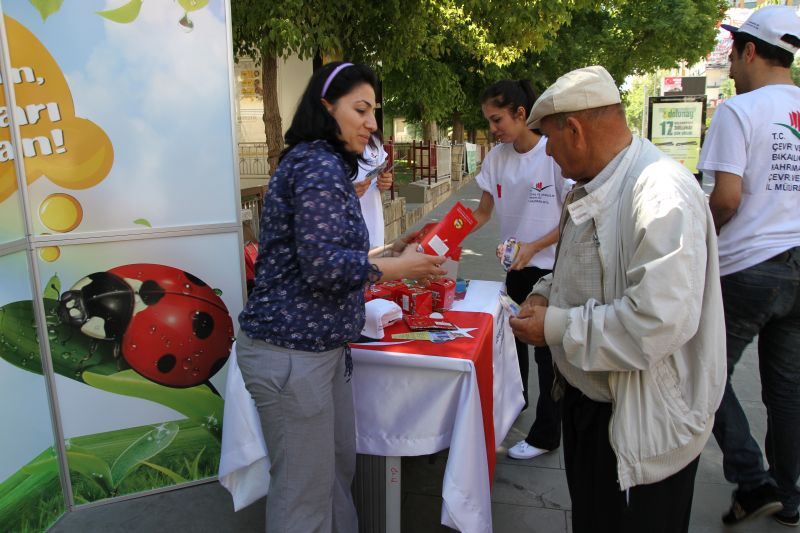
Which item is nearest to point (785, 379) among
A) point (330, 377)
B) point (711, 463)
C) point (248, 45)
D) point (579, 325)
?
point (711, 463)

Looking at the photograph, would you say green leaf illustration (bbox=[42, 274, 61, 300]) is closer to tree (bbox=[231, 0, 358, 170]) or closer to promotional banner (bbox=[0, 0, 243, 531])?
promotional banner (bbox=[0, 0, 243, 531])

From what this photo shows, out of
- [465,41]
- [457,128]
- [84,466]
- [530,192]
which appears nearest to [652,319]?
[530,192]

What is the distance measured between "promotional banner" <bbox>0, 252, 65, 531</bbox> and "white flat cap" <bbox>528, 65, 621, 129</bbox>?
2.04m

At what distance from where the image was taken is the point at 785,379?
2.45m

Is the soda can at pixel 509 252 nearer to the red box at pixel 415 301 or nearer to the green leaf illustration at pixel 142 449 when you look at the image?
the red box at pixel 415 301

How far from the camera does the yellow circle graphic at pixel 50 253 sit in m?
2.44

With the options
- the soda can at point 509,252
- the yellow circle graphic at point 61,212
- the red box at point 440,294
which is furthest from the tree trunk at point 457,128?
the yellow circle graphic at point 61,212

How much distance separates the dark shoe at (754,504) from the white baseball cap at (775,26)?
5.83 feet

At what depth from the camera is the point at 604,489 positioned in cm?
172

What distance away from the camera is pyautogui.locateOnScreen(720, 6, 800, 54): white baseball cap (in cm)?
223

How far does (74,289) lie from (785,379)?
9.52ft

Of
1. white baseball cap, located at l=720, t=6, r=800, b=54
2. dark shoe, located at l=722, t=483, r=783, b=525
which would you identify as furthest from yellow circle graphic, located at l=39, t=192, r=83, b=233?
dark shoe, located at l=722, t=483, r=783, b=525

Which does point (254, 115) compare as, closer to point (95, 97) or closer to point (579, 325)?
point (95, 97)

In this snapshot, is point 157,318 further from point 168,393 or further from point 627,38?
point 627,38
